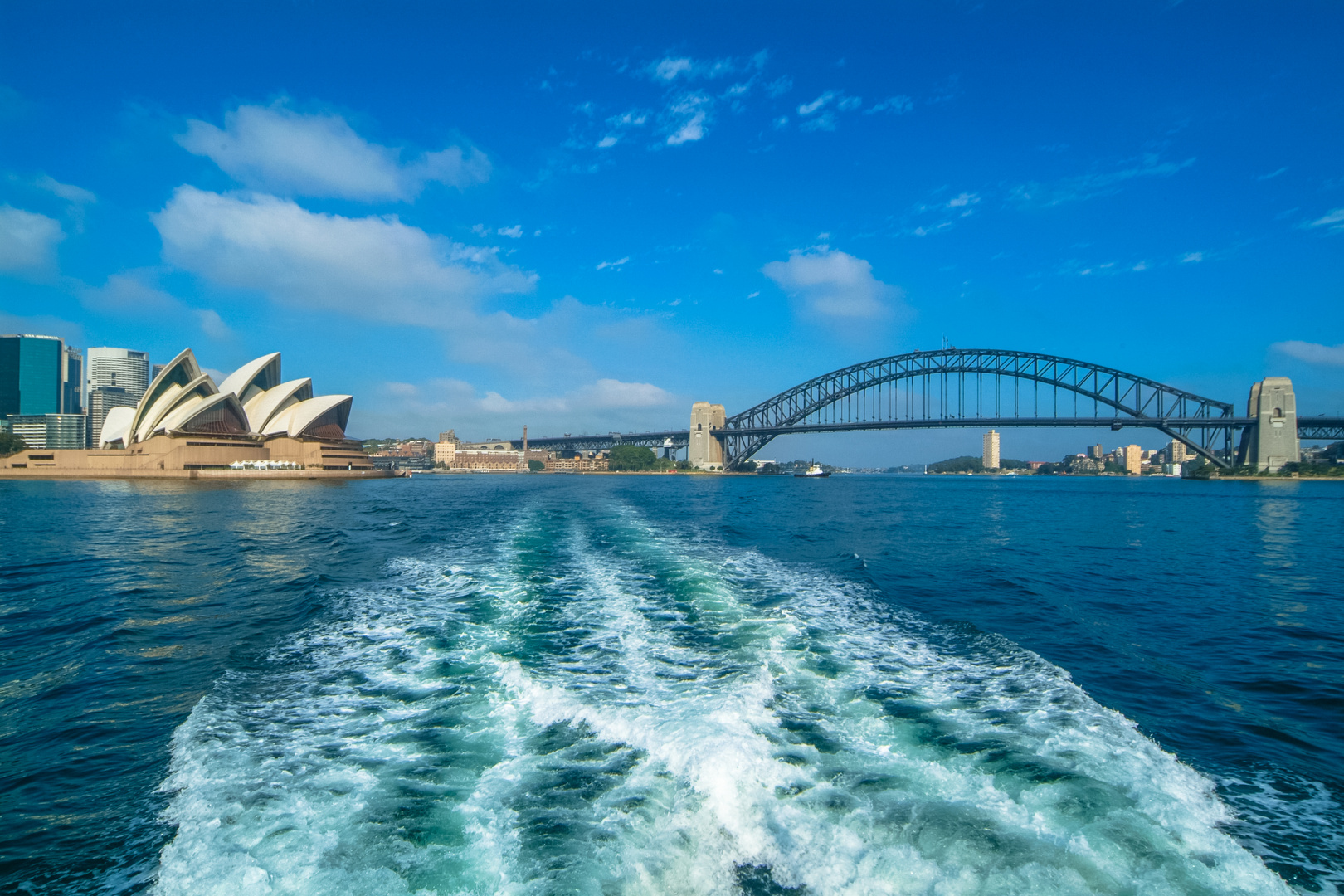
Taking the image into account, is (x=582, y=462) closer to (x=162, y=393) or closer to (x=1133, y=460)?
(x=162, y=393)

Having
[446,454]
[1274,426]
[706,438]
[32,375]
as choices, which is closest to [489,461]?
[446,454]

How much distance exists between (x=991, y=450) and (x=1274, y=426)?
96.6 metres

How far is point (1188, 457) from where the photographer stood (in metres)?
133

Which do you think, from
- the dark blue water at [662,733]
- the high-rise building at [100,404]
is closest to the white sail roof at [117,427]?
the dark blue water at [662,733]

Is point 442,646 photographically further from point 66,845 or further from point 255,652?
point 66,845

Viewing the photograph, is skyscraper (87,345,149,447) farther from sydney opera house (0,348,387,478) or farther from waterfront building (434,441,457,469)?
sydney opera house (0,348,387,478)

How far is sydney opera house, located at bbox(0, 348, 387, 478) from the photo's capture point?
52469 millimetres

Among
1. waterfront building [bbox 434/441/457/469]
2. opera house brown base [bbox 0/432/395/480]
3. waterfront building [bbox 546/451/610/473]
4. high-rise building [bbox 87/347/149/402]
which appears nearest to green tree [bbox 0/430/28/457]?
opera house brown base [bbox 0/432/395/480]

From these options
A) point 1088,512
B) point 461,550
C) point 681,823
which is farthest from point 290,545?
point 1088,512

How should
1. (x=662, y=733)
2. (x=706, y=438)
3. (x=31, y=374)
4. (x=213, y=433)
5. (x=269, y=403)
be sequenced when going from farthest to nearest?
(x=31, y=374) → (x=706, y=438) → (x=269, y=403) → (x=213, y=433) → (x=662, y=733)

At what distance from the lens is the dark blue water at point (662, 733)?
291 cm

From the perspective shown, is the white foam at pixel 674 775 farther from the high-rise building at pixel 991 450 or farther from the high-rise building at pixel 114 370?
the high-rise building at pixel 114 370

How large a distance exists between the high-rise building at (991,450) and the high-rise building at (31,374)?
221m

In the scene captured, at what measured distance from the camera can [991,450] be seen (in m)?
159
